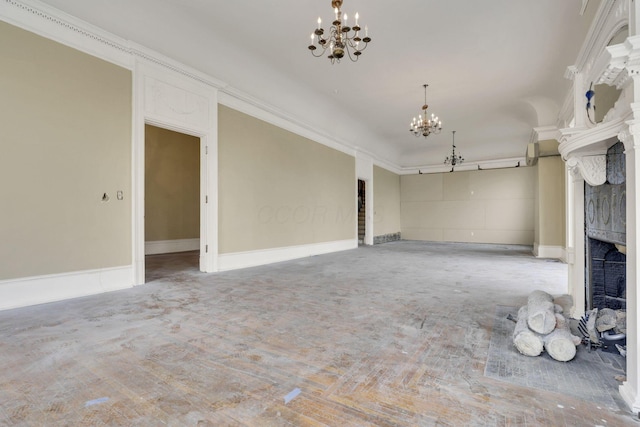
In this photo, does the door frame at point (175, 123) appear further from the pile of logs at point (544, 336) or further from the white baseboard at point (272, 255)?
the pile of logs at point (544, 336)

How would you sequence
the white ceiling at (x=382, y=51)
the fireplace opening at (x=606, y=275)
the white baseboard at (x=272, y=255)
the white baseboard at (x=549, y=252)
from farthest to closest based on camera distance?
the white baseboard at (x=549, y=252)
the white baseboard at (x=272, y=255)
the white ceiling at (x=382, y=51)
the fireplace opening at (x=606, y=275)

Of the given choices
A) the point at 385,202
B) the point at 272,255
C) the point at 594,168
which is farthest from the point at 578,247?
the point at 385,202

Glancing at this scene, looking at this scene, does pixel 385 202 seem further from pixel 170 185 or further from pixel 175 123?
pixel 175 123

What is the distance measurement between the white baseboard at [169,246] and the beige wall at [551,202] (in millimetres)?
9977

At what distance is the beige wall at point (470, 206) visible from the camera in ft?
38.9

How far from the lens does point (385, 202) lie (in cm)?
1278

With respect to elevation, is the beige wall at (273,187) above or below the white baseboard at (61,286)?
above

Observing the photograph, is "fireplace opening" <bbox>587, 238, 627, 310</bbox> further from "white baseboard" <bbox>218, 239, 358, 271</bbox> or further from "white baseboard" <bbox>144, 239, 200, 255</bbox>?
"white baseboard" <bbox>144, 239, 200, 255</bbox>

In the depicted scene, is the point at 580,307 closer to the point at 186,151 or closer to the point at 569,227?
the point at 569,227

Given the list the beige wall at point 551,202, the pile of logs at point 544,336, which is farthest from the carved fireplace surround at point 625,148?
the beige wall at point 551,202

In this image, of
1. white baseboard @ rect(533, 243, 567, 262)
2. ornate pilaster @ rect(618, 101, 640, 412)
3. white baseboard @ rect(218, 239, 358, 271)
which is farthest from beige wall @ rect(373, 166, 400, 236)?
ornate pilaster @ rect(618, 101, 640, 412)

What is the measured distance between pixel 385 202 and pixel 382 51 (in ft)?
25.2

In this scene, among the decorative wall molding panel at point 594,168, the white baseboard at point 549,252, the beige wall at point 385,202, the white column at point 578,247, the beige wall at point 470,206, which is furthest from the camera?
the beige wall at point 385,202

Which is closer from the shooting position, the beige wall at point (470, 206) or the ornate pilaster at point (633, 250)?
the ornate pilaster at point (633, 250)
